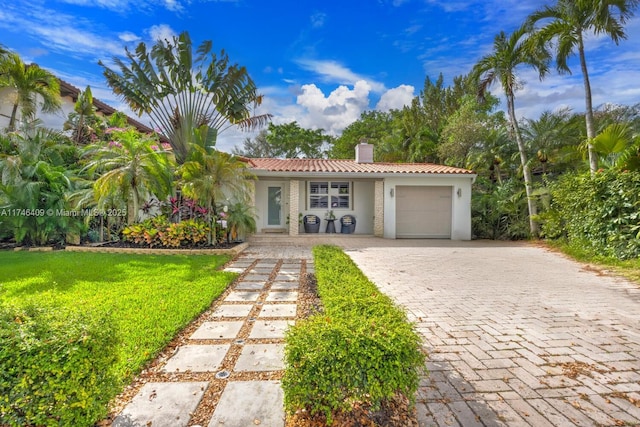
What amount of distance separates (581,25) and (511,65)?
8.06 feet

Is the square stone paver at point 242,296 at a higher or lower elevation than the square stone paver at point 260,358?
higher

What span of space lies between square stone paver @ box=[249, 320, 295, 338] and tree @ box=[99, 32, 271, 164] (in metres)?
8.79

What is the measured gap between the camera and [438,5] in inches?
375

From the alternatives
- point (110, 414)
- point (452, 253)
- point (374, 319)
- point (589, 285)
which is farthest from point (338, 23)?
point (110, 414)

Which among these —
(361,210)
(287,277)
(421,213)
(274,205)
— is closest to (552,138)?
(421,213)

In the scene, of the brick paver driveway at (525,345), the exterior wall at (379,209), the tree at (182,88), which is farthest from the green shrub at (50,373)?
the exterior wall at (379,209)

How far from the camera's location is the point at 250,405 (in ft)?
7.81

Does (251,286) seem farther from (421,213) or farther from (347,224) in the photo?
(421,213)

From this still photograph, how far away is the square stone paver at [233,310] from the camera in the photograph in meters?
4.32

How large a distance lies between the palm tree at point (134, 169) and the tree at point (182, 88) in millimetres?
1773

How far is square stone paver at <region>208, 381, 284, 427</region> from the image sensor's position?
221 cm

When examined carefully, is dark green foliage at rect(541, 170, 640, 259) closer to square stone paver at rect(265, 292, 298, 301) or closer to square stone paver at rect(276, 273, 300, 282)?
square stone paver at rect(276, 273, 300, 282)

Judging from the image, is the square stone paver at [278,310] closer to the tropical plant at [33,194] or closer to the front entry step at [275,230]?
the tropical plant at [33,194]

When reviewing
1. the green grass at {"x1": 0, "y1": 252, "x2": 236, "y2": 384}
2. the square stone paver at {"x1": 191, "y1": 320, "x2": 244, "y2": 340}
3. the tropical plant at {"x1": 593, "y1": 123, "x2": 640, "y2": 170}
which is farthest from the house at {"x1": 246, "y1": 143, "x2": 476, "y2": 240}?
the square stone paver at {"x1": 191, "y1": 320, "x2": 244, "y2": 340}
